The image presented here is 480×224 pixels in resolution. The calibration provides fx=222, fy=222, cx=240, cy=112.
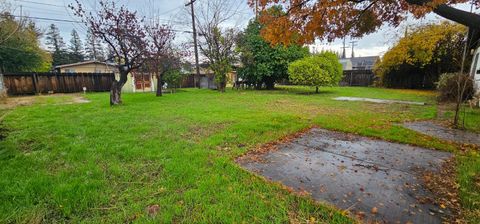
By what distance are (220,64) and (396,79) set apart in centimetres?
1348

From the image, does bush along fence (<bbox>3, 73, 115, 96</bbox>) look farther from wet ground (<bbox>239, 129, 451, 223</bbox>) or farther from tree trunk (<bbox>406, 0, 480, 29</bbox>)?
tree trunk (<bbox>406, 0, 480, 29</bbox>)

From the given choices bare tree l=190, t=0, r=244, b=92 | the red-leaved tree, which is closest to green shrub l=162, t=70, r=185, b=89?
bare tree l=190, t=0, r=244, b=92

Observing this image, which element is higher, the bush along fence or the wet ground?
the bush along fence

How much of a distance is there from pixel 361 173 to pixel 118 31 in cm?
855

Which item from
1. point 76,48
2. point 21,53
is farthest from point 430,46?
point 76,48

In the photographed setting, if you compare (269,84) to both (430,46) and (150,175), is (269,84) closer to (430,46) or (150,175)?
(430,46)

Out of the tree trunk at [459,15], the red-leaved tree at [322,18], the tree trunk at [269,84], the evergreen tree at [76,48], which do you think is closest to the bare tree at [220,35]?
the tree trunk at [269,84]

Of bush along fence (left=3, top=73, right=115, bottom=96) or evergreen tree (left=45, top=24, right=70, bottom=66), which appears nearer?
bush along fence (left=3, top=73, right=115, bottom=96)

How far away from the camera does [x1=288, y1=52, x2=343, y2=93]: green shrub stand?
40.0 feet

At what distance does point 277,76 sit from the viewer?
16.1m

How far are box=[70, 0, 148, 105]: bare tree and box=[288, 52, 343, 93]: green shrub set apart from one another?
26.1 ft

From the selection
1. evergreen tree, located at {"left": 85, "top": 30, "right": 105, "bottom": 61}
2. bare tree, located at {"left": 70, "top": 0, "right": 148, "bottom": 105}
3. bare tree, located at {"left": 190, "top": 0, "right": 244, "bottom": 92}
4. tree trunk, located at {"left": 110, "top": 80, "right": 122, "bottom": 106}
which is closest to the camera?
bare tree, located at {"left": 70, "top": 0, "right": 148, "bottom": 105}

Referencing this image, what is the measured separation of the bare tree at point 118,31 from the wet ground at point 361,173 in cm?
722

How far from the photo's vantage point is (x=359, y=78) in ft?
70.0
